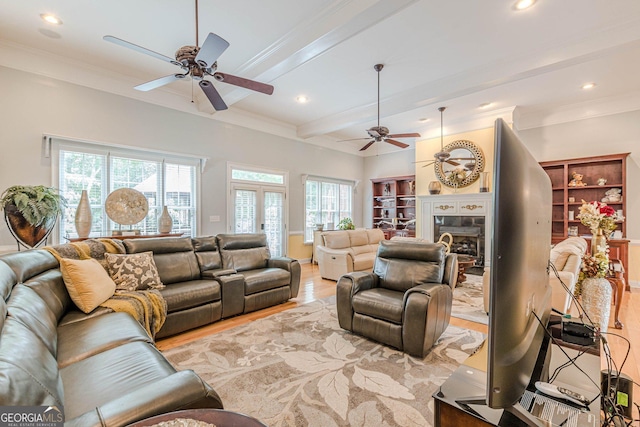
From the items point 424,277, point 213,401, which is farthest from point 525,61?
point 213,401

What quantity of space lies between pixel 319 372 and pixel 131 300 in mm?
1752

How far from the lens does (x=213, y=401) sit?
3.89 feet

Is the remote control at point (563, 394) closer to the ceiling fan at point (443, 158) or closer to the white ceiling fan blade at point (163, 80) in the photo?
the white ceiling fan blade at point (163, 80)

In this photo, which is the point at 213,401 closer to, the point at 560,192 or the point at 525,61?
the point at 525,61

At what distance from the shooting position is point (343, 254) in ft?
16.9

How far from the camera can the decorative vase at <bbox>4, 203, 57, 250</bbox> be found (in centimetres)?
317

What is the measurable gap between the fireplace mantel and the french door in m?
3.34

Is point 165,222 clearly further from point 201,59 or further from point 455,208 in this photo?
point 455,208

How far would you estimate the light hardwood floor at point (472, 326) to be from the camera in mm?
2452

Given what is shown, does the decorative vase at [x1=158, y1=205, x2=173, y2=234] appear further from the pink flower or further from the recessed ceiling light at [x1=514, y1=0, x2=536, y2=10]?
the pink flower

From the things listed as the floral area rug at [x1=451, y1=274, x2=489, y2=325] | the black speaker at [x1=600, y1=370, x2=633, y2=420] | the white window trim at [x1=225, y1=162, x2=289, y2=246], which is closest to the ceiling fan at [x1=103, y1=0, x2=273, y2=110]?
the white window trim at [x1=225, y1=162, x2=289, y2=246]

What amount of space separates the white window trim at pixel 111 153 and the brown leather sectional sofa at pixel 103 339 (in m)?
1.76

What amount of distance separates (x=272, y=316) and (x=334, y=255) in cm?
206

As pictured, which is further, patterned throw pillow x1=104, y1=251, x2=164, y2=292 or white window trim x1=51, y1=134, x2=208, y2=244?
white window trim x1=51, y1=134, x2=208, y2=244
